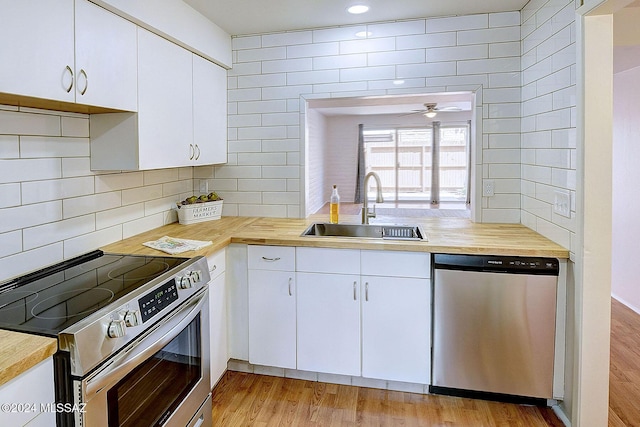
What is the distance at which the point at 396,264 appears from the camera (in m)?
2.23

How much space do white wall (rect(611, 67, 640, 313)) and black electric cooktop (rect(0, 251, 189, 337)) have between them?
3768 millimetres

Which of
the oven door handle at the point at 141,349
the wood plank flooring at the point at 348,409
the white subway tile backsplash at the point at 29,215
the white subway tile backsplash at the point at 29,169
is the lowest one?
the wood plank flooring at the point at 348,409

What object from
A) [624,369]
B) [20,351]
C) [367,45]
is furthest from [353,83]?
[624,369]

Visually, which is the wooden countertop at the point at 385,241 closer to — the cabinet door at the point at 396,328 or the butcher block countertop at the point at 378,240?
the butcher block countertop at the point at 378,240

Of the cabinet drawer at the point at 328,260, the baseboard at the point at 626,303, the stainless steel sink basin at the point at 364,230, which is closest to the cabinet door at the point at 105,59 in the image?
the cabinet drawer at the point at 328,260

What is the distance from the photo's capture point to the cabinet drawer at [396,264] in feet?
7.21

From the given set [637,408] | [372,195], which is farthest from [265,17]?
[372,195]

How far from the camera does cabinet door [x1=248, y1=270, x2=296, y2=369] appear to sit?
2.38 metres

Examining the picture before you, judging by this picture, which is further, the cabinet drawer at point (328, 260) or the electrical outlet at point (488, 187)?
the electrical outlet at point (488, 187)

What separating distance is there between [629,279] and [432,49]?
2.78 metres

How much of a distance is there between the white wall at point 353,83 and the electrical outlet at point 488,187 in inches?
1.3

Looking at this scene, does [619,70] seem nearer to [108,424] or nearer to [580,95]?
[580,95]

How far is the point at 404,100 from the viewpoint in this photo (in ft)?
9.66

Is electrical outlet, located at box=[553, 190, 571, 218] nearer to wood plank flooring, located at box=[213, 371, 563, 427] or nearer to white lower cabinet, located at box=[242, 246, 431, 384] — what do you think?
white lower cabinet, located at box=[242, 246, 431, 384]
